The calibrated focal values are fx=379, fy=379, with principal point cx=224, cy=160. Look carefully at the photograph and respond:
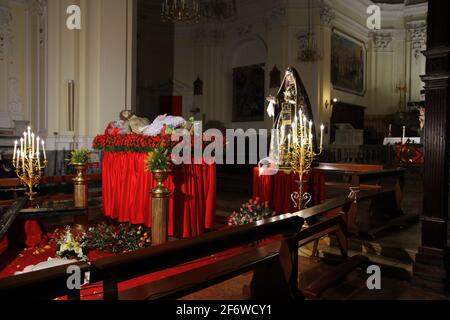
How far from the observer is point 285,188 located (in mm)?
5445

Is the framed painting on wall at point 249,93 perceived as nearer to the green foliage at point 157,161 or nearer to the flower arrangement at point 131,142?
the flower arrangement at point 131,142

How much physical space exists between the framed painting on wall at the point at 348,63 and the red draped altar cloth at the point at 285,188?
10.6 m

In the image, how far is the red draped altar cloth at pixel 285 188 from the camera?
5.42 meters

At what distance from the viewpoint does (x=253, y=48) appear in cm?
1603

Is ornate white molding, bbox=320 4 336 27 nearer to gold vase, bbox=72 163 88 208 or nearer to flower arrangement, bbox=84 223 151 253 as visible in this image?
gold vase, bbox=72 163 88 208

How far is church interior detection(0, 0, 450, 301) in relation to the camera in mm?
3033

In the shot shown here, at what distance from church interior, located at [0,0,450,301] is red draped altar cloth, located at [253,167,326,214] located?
0.02 metres

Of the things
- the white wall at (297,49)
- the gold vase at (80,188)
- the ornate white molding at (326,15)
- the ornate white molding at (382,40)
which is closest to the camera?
the gold vase at (80,188)

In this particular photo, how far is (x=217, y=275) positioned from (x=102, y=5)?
25.3ft

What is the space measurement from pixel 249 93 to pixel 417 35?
8166 millimetres

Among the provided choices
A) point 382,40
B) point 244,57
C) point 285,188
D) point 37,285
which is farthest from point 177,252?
point 382,40

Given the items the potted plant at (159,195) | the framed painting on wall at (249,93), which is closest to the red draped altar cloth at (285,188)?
the potted plant at (159,195)

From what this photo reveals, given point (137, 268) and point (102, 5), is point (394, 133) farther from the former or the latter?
point (137, 268)
